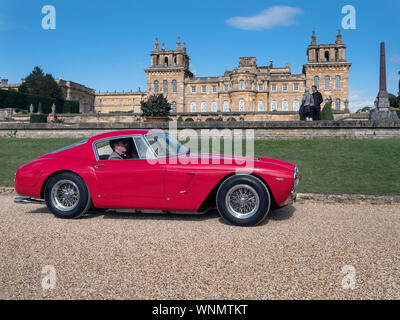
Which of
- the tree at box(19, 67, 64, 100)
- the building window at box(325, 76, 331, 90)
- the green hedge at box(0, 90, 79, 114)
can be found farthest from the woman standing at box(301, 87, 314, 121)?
the tree at box(19, 67, 64, 100)

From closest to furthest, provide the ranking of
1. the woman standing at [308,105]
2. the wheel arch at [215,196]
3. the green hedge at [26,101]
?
1. the wheel arch at [215,196]
2. the woman standing at [308,105]
3. the green hedge at [26,101]

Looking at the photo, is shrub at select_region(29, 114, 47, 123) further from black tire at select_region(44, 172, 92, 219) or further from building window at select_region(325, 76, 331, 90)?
building window at select_region(325, 76, 331, 90)

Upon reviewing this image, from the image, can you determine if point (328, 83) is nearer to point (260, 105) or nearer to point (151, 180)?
point (260, 105)

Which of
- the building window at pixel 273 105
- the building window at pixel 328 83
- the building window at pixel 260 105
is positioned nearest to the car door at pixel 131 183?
the building window at pixel 260 105

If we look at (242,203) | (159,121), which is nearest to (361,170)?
(242,203)

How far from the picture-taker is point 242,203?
4719 mm

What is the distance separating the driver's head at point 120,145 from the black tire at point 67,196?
2.50 ft

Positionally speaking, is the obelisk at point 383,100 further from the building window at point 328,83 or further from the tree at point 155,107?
the building window at point 328,83

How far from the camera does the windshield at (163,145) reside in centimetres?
512

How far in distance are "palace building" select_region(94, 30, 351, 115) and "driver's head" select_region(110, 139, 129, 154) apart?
180 feet

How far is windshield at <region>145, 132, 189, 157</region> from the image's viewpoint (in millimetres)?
5121

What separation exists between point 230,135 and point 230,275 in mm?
10667
